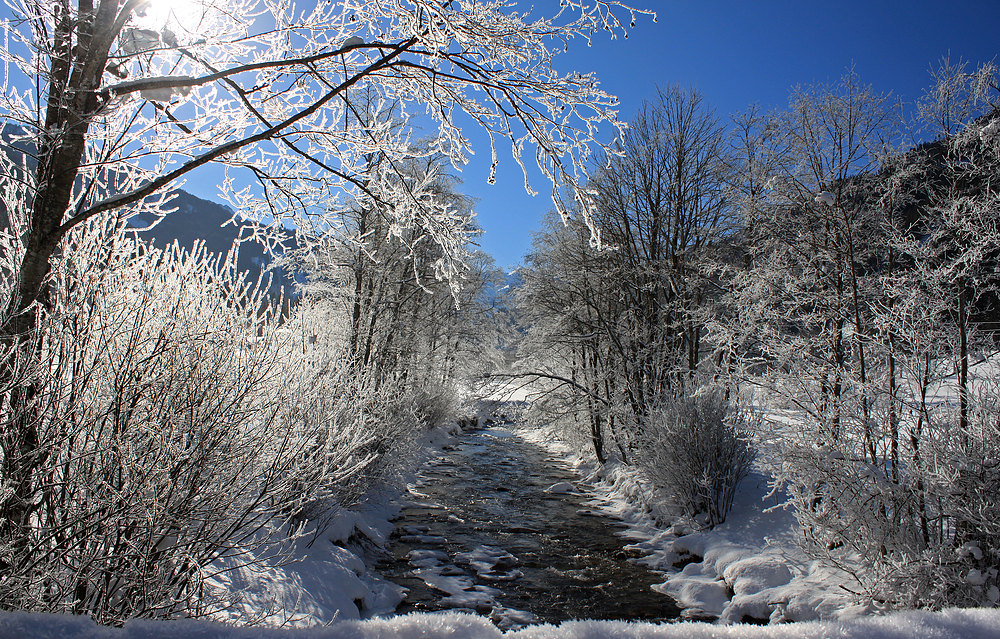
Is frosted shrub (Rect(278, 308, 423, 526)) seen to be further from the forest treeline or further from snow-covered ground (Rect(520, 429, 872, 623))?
snow-covered ground (Rect(520, 429, 872, 623))

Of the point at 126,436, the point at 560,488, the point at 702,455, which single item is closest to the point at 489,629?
the point at 126,436

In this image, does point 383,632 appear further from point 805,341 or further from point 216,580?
point 805,341

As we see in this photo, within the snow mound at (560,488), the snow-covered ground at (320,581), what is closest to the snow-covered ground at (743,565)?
the snow mound at (560,488)

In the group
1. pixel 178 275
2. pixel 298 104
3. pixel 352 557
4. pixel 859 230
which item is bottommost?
pixel 352 557

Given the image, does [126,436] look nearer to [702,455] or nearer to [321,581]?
[321,581]

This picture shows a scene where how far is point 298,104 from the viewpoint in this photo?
340cm

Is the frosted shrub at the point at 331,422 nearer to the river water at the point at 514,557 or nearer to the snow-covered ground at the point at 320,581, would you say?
the snow-covered ground at the point at 320,581

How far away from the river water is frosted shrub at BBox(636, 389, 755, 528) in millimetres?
1388

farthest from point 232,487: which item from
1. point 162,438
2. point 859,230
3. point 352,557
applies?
point 859,230

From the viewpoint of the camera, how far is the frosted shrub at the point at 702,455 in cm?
787

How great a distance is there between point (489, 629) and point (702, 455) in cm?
751

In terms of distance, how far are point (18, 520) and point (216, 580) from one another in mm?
1912

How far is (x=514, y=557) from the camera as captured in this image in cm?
735

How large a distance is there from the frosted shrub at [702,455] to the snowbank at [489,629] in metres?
6.36
